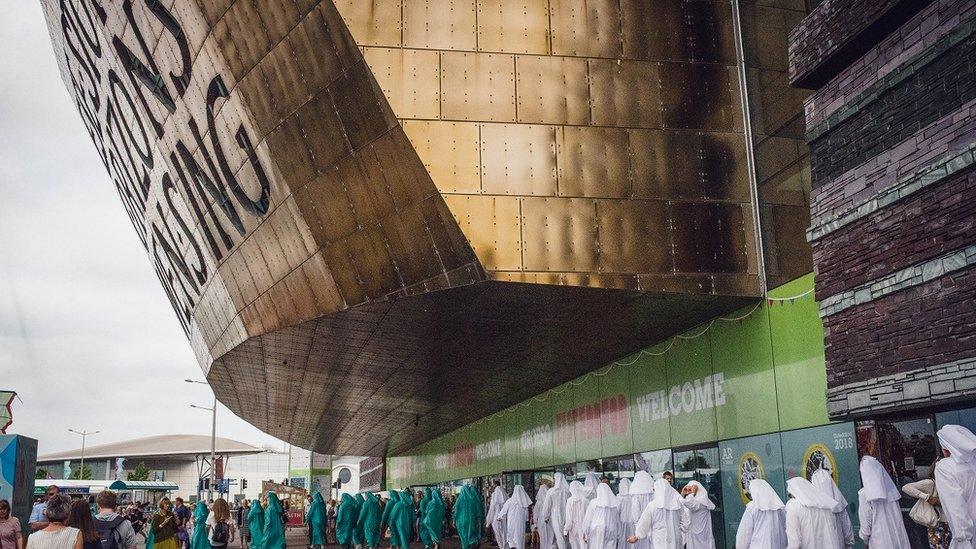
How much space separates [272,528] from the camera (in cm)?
2027

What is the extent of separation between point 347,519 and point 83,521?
21.2 meters

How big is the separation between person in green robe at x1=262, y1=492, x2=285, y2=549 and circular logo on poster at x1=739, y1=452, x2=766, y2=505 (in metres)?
10.6

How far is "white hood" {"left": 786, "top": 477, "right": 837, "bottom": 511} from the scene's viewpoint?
10414mm

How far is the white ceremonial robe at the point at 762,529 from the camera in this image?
1130 centimetres

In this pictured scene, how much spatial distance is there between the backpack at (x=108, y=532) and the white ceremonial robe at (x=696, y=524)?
8.18 metres

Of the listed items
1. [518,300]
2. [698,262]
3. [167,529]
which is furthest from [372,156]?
[167,529]

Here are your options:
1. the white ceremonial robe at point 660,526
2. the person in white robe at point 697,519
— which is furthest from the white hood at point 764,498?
the white ceremonial robe at point 660,526

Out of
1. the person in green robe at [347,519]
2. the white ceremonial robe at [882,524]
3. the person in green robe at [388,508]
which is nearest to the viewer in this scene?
the white ceremonial robe at [882,524]

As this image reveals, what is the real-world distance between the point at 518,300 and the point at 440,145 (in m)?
2.83

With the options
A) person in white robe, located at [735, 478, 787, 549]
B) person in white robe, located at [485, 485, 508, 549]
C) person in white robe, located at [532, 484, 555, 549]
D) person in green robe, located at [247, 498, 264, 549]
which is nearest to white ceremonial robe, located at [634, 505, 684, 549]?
person in white robe, located at [735, 478, 787, 549]

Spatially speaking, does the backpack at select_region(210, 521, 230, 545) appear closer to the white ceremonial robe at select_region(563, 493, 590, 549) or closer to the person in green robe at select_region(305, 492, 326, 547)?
the white ceremonial robe at select_region(563, 493, 590, 549)

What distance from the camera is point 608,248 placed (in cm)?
1352

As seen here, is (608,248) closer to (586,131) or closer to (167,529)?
(586,131)

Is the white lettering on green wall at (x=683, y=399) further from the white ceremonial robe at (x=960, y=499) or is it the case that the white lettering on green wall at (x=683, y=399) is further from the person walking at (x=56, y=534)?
the person walking at (x=56, y=534)
